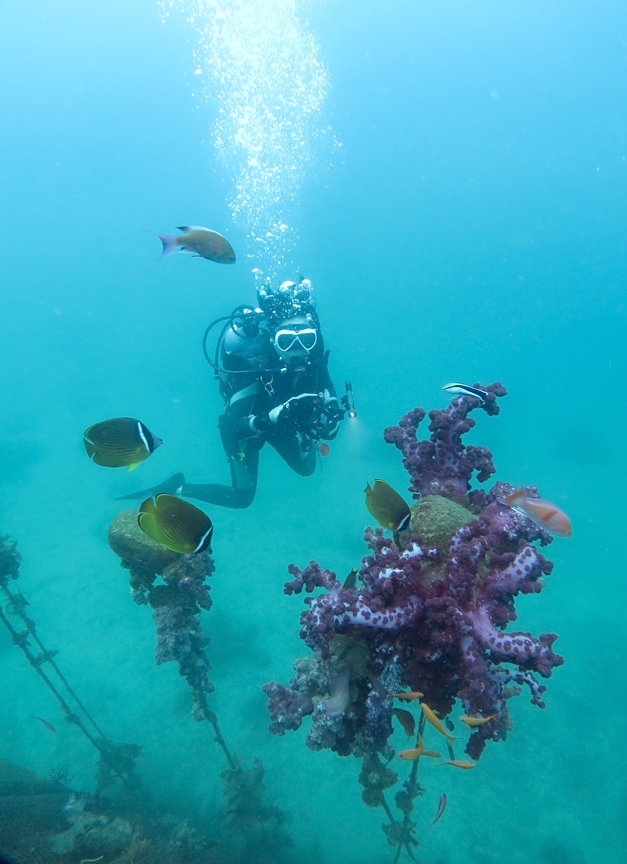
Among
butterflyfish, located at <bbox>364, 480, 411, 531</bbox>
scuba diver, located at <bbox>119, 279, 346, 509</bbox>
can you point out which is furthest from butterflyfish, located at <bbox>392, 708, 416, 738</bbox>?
scuba diver, located at <bbox>119, 279, 346, 509</bbox>

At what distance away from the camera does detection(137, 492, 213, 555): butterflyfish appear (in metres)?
2.06

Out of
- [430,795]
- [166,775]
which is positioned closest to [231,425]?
[166,775]

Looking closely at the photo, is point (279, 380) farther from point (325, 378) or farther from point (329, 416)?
point (329, 416)

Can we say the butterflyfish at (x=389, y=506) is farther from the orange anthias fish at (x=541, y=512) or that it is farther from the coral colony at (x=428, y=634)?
the orange anthias fish at (x=541, y=512)

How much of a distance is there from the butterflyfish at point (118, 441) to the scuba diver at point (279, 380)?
14.7ft

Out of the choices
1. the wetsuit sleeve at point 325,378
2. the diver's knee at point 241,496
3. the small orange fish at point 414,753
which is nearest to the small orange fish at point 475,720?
the small orange fish at point 414,753

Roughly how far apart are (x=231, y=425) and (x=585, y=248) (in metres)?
131

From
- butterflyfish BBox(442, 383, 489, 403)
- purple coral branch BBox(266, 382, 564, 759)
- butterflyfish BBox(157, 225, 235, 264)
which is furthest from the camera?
butterflyfish BBox(442, 383, 489, 403)

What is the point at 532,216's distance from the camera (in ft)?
363

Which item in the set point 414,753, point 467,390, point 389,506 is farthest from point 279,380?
point 414,753

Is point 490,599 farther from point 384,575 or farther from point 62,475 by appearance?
point 62,475

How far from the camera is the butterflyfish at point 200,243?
3.57 meters

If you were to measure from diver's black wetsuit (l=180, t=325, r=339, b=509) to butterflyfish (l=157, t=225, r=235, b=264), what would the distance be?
12.0 ft

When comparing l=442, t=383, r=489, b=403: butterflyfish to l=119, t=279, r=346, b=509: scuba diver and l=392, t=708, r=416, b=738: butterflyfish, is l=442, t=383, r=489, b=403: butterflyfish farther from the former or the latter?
l=119, t=279, r=346, b=509: scuba diver
